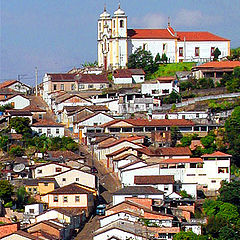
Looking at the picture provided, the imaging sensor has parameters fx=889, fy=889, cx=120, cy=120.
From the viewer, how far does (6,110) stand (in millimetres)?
44469

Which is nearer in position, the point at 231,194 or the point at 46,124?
the point at 231,194

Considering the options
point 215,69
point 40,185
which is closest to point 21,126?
point 40,185

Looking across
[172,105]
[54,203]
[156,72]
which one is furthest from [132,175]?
[156,72]

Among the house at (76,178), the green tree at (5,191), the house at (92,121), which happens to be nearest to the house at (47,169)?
the house at (76,178)

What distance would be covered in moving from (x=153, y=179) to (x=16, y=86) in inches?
830

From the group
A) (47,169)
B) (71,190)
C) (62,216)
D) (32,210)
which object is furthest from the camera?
(47,169)

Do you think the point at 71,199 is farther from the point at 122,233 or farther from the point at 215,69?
the point at 215,69

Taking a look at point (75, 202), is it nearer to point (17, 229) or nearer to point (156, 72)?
point (17, 229)

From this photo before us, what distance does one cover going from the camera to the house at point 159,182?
108ft

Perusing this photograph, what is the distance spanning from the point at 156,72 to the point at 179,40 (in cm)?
368

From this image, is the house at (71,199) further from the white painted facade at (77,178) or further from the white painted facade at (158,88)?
the white painted facade at (158,88)

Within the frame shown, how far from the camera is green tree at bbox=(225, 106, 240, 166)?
123 feet

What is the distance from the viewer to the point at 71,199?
3167cm

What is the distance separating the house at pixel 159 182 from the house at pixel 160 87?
44.5 ft
